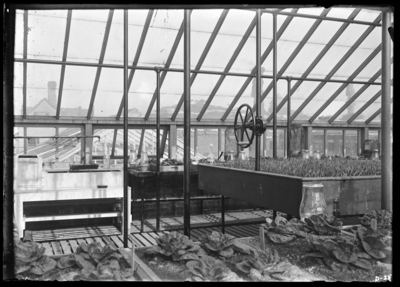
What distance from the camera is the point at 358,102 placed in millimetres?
11086

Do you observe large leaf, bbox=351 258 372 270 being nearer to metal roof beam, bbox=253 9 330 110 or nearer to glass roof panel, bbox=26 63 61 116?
metal roof beam, bbox=253 9 330 110

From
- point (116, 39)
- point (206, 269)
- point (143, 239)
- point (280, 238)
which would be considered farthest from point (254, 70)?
point (206, 269)

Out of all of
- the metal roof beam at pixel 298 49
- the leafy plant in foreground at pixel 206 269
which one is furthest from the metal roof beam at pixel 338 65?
the leafy plant in foreground at pixel 206 269

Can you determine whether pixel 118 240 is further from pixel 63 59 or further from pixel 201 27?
pixel 201 27

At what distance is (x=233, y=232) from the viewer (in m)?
5.14

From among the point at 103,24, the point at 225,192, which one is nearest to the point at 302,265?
the point at 225,192

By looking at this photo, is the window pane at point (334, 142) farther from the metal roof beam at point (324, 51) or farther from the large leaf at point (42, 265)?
the large leaf at point (42, 265)

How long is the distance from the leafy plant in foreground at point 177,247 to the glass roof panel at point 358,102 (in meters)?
10.2

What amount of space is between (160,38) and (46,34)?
84.9 inches

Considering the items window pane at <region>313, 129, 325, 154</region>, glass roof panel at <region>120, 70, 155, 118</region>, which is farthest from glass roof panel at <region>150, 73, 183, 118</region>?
window pane at <region>313, 129, 325, 154</region>

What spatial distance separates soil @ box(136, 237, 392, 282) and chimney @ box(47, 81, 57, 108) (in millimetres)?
7596

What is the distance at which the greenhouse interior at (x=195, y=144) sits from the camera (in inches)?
50.2

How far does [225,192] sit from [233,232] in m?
1.49
